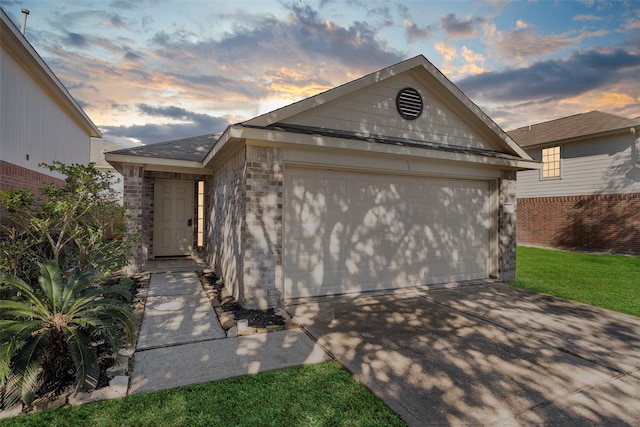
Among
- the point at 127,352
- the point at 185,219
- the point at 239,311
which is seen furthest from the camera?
the point at 185,219

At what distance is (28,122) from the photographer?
8.14 metres

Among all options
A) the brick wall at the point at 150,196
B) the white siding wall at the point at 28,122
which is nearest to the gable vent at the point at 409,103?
the brick wall at the point at 150,196

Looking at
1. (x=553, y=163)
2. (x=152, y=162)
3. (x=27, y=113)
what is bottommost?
(x=152, y=162)

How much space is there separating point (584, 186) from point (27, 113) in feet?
67.8

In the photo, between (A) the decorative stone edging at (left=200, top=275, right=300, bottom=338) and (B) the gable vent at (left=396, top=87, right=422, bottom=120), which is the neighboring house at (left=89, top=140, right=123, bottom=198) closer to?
(A) the decorative stone edging at (left=200, top=275, right=300, bottom=338)

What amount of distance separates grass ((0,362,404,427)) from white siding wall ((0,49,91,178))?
22.1 ft

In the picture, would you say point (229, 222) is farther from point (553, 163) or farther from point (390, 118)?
point (553, 163)

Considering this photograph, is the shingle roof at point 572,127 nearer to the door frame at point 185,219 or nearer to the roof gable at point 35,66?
the door frame at point 185,219

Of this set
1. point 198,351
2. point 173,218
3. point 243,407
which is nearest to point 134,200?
point 173,218

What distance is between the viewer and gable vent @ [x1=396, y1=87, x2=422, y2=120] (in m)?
6.81

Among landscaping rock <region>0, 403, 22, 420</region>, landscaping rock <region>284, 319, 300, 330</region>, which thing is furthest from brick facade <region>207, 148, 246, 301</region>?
landscaping rock <region>0, 403, 22, 420</region>

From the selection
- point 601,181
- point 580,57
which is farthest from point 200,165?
point 601,181

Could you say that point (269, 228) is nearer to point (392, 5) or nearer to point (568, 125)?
point (392, 5)

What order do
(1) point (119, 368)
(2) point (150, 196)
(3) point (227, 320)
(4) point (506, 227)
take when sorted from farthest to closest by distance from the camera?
1. (2) point (150, 196)
2. (4) point (506, 227)
3. (3) point (227, 320)
4. (1) point (119, 368)
